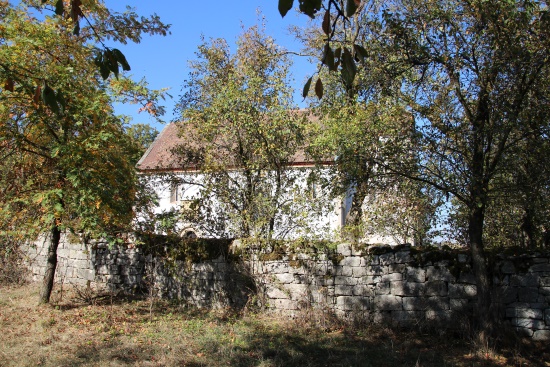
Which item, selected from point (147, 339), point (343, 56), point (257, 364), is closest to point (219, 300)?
point (147, 339)

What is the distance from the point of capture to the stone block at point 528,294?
8.14m

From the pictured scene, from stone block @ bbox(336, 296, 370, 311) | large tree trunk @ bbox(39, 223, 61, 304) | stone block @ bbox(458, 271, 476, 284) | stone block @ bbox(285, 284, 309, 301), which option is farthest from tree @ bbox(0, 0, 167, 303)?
stone block @ bbox(458, 271, 476, 284)

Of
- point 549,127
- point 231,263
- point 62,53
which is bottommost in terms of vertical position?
point 231,263

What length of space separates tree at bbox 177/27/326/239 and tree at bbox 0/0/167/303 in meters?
2.48

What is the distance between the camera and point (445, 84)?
8523 mm

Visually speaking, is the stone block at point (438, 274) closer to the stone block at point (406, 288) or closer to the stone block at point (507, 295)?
the stone block at point (406, 288)

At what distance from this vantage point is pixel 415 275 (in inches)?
361

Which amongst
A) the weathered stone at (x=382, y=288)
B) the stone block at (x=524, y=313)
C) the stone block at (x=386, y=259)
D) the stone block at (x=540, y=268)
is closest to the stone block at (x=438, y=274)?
the stone block at (x=386, y=259)

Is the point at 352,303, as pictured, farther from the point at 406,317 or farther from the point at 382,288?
the point at 406,317

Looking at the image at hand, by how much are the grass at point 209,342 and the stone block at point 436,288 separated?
0.75 metres

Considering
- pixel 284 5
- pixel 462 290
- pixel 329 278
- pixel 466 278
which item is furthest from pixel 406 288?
pixel 284 5

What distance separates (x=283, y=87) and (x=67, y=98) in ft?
17.4

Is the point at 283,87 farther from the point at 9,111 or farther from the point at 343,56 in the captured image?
the point at 343,56

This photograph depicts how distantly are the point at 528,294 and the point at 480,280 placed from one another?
988 mm
